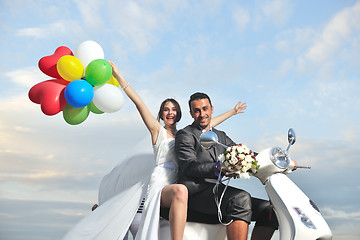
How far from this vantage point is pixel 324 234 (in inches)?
106

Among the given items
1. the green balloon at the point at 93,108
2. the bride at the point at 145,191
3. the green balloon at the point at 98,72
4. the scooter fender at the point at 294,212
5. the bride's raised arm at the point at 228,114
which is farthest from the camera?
the bride's raised arm at the point at 228,114

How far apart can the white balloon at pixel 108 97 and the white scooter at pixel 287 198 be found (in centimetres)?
119

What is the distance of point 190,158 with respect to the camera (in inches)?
119

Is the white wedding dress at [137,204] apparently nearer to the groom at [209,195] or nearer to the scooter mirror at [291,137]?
the groom at [209,195]

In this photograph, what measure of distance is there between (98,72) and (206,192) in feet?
4.45

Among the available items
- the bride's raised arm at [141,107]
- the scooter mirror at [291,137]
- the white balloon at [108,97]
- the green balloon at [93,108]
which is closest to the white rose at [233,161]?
the scooter mirror at [291,137]

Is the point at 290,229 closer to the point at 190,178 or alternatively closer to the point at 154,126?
the point at 190,178

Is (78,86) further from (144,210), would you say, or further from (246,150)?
(246,150)

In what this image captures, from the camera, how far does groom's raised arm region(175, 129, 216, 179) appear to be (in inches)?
113

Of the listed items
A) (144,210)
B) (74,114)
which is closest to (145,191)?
(144,210)

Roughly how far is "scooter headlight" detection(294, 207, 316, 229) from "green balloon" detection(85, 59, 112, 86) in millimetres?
1843

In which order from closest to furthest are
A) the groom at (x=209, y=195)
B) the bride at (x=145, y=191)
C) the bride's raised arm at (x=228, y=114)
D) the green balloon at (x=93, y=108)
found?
the groom at (x=209, y=195) → the bride at (x=145, y=191) → the green balloon at (x=93, y=108) → the bride's raised arm at (x=228, y=114)

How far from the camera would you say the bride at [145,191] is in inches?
116

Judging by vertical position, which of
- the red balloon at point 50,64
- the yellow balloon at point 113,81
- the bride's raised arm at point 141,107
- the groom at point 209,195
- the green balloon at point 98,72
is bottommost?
the groom at point 209,195
